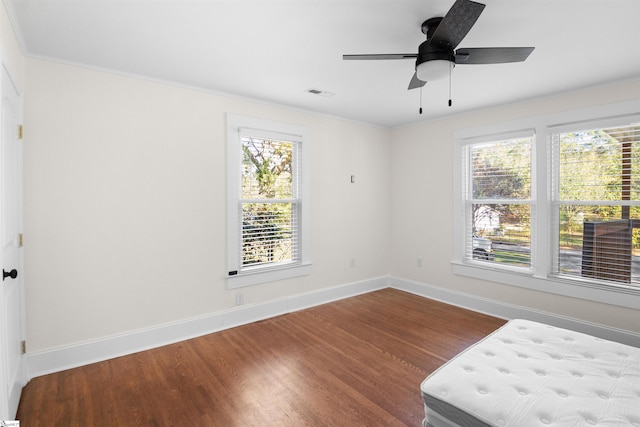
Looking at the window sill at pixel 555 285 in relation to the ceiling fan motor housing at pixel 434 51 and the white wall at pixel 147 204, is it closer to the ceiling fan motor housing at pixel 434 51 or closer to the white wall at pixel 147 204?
the white wall at pixel 147 204

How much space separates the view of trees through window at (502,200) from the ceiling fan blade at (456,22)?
2.40m

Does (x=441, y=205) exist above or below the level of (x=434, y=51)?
below

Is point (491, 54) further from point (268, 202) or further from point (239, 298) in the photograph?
point (239, 298)

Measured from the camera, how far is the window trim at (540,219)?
10.2ft

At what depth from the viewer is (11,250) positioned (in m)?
2.13

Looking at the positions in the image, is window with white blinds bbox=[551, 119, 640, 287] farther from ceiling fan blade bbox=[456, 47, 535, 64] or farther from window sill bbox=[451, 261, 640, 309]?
ceiling fan blade bbox=[456, 47, 535, 64]

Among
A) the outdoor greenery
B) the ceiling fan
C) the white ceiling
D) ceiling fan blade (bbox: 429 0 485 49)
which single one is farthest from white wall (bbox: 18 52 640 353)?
ceiling fan blade (bbox: 429 0 485 49)

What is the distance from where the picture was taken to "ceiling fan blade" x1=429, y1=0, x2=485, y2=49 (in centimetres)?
155

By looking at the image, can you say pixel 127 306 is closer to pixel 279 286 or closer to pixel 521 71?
A: pixel 279 286

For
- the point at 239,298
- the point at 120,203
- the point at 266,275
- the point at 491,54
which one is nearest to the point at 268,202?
the point at 266,275

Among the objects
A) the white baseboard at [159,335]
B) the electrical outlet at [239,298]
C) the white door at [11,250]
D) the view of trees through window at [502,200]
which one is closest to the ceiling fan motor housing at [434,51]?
the view of trees through window at [502,200]

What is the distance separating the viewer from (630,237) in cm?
309

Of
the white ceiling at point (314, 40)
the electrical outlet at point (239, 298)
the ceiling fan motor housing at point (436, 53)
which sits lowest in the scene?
the electrical outlet at point (239, 298)

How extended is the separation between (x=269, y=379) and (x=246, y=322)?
1.20 m
